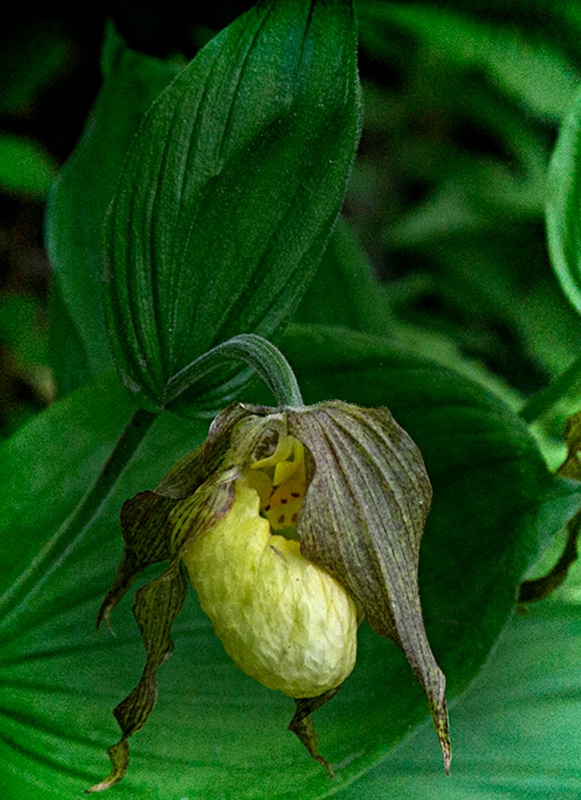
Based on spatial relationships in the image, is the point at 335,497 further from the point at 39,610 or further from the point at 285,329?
the point at 39,610

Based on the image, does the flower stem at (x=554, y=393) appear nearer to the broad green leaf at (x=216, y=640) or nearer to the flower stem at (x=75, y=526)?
the broad green leaf at (x=216, y=640)

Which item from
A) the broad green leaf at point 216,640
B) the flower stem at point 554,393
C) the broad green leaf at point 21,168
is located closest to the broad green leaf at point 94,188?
A: the broad green leaf at point 216,640

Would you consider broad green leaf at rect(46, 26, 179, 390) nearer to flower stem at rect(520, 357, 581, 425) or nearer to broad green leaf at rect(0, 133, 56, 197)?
broad green leaf at rect(0, 133, 56, 197)

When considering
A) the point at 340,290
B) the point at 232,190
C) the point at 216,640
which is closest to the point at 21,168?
the point at 340,290

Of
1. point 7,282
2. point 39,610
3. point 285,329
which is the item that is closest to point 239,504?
point 285,329

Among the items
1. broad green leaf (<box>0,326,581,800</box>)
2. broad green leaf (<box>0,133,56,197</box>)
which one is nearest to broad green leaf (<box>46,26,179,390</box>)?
broad green leaf (<box>0,326,581,800</box>)

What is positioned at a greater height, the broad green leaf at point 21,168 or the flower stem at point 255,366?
the broad green leaf at point 21,168
